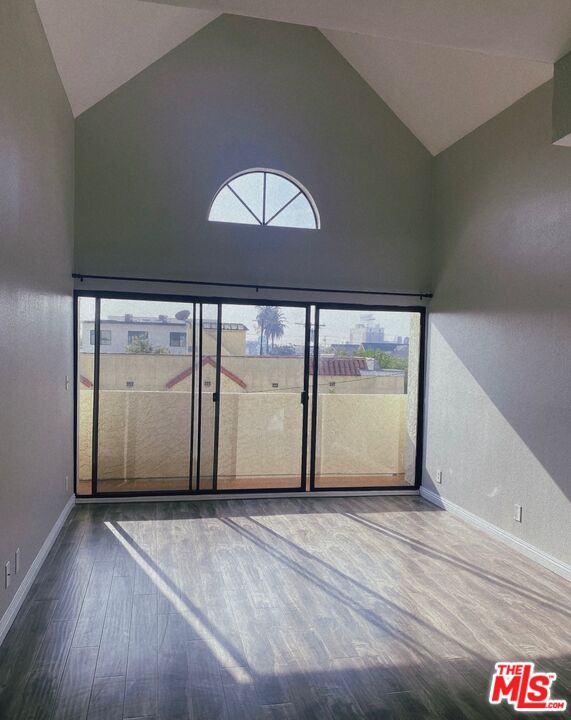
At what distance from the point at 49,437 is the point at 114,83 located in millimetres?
3216

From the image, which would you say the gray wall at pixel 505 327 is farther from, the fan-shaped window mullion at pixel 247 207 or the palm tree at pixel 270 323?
the fan-shaped window mullion at pixel 247 207

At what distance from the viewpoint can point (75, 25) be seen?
155 inches

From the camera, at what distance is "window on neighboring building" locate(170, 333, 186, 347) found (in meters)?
5.43

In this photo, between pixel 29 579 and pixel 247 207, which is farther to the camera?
pixel 247 207

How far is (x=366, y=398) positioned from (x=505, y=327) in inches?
68.6

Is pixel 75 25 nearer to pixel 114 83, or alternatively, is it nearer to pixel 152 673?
pixel 114 83

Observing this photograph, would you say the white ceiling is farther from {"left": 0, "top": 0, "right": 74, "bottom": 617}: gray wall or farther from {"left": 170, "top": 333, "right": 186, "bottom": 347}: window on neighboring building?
{"left": 170, "top": 333, "right": 186, "bottom": 347}: window on neighboring building

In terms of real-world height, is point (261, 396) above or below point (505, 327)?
below

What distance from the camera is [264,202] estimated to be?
5586 millimetres

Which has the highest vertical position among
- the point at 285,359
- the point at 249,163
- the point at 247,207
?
the point at 249,163

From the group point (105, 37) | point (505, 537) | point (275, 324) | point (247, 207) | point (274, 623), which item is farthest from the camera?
point (275, 324)

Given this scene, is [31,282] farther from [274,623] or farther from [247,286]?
[274,623]
